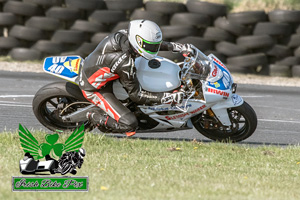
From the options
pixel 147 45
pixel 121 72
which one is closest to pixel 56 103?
pixel 121 72

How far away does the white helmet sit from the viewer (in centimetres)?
679

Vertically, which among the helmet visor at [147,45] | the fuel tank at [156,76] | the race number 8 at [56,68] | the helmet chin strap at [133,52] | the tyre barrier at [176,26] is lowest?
the tyre barrier at [176,26]

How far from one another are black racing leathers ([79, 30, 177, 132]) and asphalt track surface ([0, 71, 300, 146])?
1.02 meters

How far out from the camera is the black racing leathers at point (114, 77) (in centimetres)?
688

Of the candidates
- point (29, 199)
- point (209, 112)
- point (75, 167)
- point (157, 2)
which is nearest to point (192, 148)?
point (209, 112)

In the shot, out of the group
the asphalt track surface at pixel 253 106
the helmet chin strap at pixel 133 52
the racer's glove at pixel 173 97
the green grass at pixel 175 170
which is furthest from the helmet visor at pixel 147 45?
the asphalt track surface at pixel 253 106

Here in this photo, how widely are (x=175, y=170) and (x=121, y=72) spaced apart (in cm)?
150

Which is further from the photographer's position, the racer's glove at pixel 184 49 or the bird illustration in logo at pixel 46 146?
the racer's glove at pixel 184 49

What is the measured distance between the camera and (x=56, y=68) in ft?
24.6

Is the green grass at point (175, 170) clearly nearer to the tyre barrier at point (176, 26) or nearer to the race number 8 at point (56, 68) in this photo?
the race number 8 at point (56, 68)

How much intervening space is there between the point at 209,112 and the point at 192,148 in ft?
1.99

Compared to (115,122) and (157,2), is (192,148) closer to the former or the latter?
(115,122)

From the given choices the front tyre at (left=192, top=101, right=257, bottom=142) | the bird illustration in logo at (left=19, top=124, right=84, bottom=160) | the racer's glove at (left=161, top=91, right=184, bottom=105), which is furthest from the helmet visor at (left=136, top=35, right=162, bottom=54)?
the bird illustration in logo at (left=19, top=124, right=84, bottom=160)

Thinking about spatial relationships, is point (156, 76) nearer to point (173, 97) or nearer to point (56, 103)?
point (173, 97)
